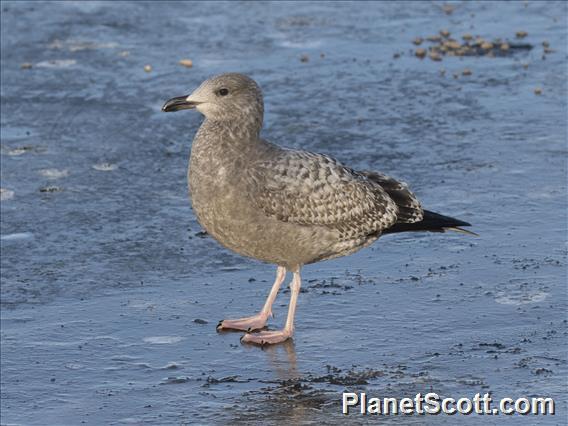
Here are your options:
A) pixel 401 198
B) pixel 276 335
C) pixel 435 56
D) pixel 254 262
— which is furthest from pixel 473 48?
Answer: pixel 276 335

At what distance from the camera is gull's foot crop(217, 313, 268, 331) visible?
8180 millimetres

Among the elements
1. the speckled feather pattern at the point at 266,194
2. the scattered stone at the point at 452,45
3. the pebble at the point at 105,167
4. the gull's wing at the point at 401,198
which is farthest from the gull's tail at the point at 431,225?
the scattered stone at the point at 452,45

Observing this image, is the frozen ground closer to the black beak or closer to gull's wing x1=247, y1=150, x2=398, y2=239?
gull's wing x1=247, y1=150, x2=398, y2=239

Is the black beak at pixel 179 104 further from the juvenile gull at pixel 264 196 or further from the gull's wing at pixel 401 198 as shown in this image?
the gull's wing at pixel 401 198

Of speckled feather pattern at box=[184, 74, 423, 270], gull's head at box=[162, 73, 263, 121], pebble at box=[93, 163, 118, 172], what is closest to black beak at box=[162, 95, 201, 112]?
gull's head at box=[162, 73, 263, 121]

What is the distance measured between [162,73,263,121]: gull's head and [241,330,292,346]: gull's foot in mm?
1348

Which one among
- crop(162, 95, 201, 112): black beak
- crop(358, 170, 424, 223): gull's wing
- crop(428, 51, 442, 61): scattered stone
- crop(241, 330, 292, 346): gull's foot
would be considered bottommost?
crop(241, 330, 292, 346): gull's foot

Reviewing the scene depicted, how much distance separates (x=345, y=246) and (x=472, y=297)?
34.2 inches

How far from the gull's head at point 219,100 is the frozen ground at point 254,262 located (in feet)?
4.16

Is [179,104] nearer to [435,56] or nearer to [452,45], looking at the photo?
[435,56]

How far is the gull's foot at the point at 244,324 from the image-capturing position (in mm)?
8180

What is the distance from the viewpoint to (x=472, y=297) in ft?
27.7

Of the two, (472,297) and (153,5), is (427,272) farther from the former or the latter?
(153,5)

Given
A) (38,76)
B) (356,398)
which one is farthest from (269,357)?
(38,76)
